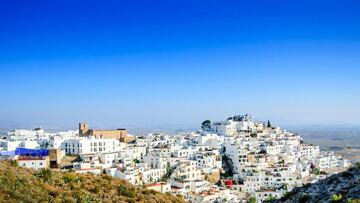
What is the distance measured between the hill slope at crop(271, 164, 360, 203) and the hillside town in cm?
2751

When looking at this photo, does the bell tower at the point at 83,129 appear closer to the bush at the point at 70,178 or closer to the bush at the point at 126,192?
the bush at the point at 70,178

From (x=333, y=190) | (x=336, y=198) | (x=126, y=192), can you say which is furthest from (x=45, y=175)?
(x=336, y=198)

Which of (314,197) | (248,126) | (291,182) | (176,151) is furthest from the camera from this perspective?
(248,126)

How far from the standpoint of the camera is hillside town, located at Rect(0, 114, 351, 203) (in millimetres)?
46594

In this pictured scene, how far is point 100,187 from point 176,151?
4664cm

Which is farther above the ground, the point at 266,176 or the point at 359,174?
the point at 359,174

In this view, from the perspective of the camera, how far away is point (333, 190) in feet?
41.1

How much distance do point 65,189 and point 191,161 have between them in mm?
42173

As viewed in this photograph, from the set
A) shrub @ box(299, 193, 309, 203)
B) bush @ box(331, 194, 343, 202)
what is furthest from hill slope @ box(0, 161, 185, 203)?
bush @ box(331, 194, 343, 202)

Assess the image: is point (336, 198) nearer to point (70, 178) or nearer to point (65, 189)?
point (65, 189)

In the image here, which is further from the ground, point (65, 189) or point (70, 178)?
point (70, 178)

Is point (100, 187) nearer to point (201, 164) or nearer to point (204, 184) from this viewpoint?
point (204, 184)

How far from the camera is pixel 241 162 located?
5919cm

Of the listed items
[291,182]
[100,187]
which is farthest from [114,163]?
[100,187]
